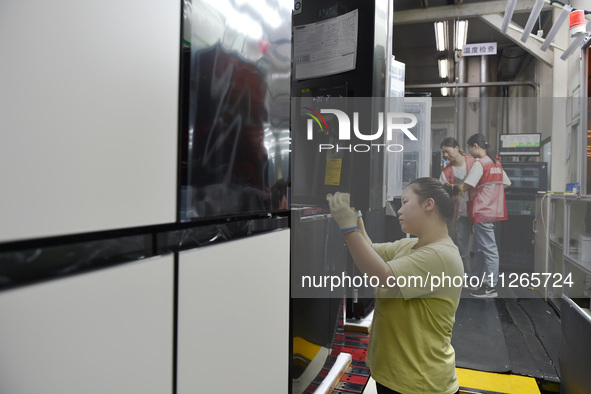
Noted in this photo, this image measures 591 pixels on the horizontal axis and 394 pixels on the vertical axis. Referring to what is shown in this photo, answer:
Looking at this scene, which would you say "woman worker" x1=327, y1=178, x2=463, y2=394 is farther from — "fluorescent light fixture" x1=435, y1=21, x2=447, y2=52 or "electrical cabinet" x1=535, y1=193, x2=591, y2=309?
"fluorescent light fixture" x1=435, y1=21, x2=447, y2=52

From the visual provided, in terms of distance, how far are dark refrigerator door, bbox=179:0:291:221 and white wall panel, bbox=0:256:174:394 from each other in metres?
0.12

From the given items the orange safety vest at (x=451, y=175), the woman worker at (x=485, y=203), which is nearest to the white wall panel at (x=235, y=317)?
the orange safety vest at (x=451, y=175)

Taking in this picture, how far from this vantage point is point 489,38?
676 cm

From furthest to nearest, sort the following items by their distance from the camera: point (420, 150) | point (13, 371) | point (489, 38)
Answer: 1. point (489, 38)
2. point (420, 150)
3. point (13, 371)

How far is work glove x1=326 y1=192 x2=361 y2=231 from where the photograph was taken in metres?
1.41

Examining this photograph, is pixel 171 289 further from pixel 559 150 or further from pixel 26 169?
pixel 559 150

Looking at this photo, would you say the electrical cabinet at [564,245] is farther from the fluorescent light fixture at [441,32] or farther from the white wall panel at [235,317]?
the fluorescent light fixture at [441,32]

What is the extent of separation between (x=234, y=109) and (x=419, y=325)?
41.8 inches

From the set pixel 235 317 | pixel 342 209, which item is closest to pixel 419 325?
pixel 342 209

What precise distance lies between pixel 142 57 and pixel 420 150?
1703 mm

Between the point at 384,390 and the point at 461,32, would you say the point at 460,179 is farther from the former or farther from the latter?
the point at 461,32

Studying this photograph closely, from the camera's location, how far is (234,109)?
2.14 feet

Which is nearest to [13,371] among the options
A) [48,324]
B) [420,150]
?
[48,324]

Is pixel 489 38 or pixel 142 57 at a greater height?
pixel 489 38
